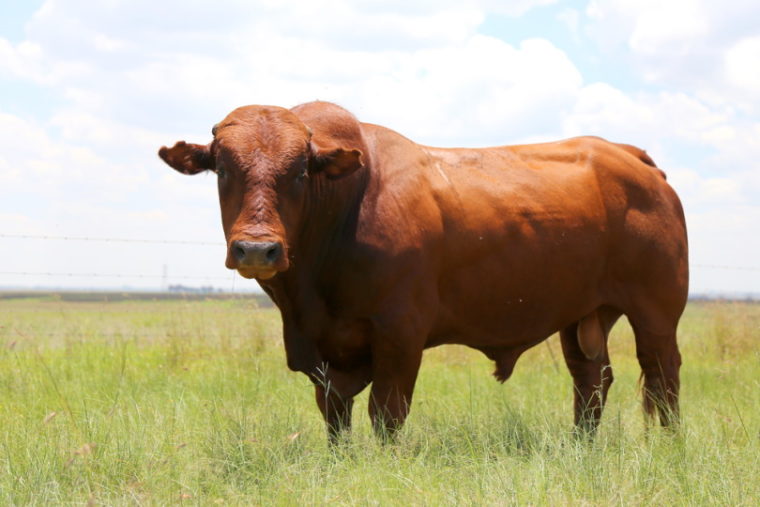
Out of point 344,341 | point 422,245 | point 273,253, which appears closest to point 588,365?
point 422,245

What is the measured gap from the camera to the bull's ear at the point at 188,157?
17.4 feet

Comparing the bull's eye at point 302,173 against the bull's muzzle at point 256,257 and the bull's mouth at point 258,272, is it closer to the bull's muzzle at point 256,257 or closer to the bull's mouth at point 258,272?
the bull's muzzle at point 256,257

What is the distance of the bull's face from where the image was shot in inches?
183

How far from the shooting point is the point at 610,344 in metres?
13.8

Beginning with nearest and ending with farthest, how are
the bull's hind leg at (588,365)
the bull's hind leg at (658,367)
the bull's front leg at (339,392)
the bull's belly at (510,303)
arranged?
1. the bull's front leg at (339,392)
2. the bull's belly at (510,303)
3. the bull's hind leg at (658,367)
4. the bull's hind leg at (588,365)

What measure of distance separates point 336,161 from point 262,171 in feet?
1.58

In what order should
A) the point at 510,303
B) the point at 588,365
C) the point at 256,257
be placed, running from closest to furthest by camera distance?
the point at 256,257, the point at 510,303, the point at 588,365

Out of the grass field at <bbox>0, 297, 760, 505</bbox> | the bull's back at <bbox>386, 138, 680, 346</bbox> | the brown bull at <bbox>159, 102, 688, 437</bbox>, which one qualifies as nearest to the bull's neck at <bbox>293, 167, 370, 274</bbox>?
the brown bull at <bbox>159, 102, 688, 437</bbox>

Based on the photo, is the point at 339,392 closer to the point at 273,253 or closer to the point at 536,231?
the point at 273,253

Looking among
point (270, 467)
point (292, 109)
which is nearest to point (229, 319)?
point (292, 109)

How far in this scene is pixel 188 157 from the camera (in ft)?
17.5

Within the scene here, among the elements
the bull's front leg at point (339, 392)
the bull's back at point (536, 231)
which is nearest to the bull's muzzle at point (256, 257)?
the bull's front leg at point (339, 392)

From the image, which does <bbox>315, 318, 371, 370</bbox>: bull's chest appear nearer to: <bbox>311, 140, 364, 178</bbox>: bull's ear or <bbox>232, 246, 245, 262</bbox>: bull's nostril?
<bbox>311, 140, 364, 178</bbox>: bull's ear

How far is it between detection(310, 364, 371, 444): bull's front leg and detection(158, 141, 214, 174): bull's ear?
1427 millimetres
